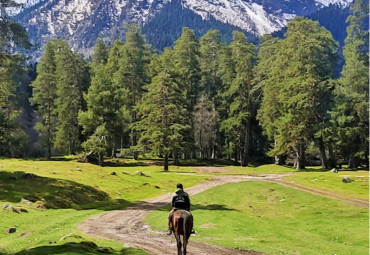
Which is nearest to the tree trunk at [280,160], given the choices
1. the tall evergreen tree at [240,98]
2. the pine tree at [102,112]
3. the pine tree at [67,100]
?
the tall evergreen tree at [240,98]

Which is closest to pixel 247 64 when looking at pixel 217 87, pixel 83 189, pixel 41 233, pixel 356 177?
A: pixel 217 87

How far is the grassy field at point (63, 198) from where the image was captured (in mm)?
17172

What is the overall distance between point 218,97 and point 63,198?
185ft

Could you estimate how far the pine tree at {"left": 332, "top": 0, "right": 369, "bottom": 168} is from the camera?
59469 mm

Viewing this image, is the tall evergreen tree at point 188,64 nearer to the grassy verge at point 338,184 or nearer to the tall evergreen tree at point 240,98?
the tall evergreen tree at point 240,98

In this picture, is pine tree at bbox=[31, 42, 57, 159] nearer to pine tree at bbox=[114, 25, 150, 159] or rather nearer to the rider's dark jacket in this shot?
pine tree at bbox=[114, 25, 150, 159]

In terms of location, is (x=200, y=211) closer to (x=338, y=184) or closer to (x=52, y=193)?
(x=52, y=193)

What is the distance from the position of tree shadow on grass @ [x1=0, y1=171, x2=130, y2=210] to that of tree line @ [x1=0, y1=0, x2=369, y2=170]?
1974 cm

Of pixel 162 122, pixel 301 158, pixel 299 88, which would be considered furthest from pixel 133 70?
pixel 301 158

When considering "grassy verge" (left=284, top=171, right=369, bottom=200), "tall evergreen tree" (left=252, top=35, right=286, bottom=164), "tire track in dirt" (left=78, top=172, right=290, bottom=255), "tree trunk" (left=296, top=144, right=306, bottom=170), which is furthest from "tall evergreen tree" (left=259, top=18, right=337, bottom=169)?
"tire track in dirt" (left=78, top=172, right=290, bottom=255)

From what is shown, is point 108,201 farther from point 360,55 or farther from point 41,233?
point 360,55

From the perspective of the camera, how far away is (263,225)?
985 inches

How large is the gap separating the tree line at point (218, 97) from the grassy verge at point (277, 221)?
64.9ft

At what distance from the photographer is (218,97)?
84.7 meters
